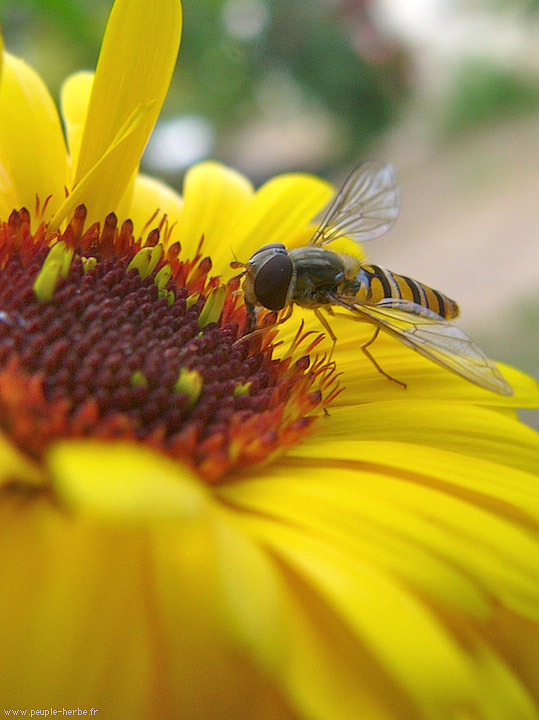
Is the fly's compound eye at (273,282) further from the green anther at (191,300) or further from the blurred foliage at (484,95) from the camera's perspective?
the blurred foliage at (484,95)

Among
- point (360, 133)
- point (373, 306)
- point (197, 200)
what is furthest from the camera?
point (360, 133)

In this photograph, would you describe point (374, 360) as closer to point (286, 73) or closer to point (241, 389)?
point (241, 389)

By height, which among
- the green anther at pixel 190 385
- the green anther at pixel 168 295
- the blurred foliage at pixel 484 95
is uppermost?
the blurred foliage at pixel 484 95

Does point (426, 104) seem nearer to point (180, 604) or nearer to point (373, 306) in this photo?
point (373, 306)

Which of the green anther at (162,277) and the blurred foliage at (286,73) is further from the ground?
the blurred foliage at (286,73)

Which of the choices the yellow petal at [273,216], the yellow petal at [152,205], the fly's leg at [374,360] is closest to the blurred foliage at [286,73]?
the yellow petal at [152,205]

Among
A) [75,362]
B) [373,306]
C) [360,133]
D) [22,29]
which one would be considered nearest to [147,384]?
[75,362]

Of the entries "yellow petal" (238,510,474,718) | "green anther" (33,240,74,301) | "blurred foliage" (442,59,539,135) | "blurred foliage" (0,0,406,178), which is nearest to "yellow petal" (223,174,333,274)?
"green anther" (33,240,74,301)
